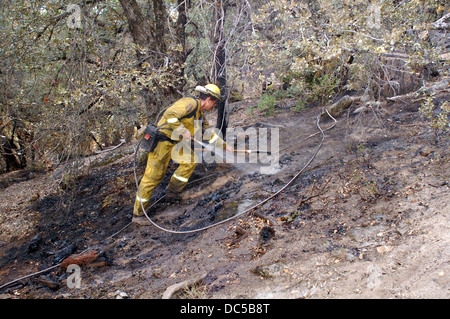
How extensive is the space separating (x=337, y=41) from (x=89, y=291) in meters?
3.84

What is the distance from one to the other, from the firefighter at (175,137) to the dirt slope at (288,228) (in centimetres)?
46

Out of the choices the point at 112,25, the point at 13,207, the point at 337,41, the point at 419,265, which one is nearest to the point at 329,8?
the point at 337,41

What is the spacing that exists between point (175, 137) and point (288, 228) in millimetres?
2053

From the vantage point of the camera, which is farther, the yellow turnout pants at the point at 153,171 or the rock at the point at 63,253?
the yellow turnout pants at the point at 153,171

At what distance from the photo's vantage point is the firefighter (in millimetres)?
4105

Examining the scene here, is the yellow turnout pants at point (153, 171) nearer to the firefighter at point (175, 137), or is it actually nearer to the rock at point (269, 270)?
the firefighter at point (175, 137)

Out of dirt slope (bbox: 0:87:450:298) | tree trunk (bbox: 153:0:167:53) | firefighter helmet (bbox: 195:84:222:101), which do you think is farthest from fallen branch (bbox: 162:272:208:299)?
tree trunk (bbox: 153:0:167:53)

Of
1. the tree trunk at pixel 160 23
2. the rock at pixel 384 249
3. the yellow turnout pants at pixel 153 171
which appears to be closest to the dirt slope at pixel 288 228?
the rock at pixel 384 249

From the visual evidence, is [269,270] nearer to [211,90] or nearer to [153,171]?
[153,171]

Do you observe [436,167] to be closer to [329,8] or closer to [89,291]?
[329,8]

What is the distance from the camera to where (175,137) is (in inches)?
164

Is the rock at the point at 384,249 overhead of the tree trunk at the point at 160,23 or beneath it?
beneath

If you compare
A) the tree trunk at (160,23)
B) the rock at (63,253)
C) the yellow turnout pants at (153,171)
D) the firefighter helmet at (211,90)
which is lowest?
the rock at (63,253)

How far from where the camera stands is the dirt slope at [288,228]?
2.25 meters
